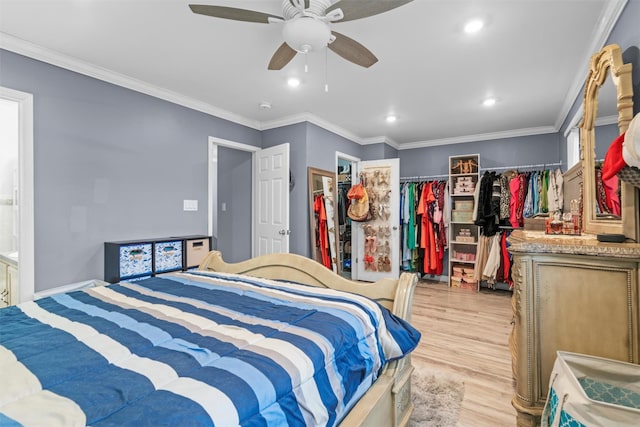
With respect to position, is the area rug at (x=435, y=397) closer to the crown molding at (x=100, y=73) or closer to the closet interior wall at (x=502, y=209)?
the closet interior wall at (x=502, y=209)

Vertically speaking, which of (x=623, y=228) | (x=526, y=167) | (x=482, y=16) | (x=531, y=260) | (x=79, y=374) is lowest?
(x=79, y=374)

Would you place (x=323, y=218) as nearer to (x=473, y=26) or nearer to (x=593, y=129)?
(x=473, y=26)

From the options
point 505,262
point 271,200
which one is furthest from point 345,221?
point 505,262

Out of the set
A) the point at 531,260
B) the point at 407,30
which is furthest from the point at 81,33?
the point at 531,260

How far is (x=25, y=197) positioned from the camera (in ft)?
7.55

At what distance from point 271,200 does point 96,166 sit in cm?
189

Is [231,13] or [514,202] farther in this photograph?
[514,202]

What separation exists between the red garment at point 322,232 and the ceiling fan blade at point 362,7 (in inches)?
110

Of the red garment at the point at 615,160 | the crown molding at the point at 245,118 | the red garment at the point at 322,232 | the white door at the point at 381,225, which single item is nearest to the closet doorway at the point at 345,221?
the white door at the point at 381,225

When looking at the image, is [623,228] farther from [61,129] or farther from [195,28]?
[61,129]

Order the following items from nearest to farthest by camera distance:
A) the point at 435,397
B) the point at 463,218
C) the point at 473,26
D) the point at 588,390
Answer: the point at 588,390, the point at 435,397, the point at 473,26, the point at 463,218

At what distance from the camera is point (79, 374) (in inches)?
32.1

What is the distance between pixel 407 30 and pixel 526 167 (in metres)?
3.60

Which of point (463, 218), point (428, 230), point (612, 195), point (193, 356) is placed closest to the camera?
point (193, 356)
